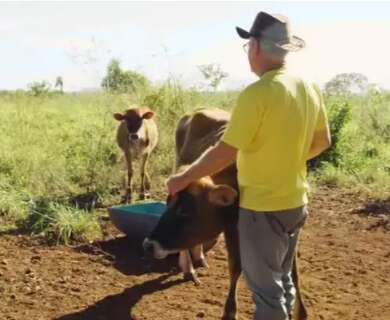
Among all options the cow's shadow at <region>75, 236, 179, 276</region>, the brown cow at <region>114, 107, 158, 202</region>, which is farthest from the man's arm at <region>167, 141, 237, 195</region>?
the brown cow at <region>114, 107, 158, 202</region>

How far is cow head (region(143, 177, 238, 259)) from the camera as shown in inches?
168

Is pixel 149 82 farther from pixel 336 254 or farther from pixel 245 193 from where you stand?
pixel 245 193

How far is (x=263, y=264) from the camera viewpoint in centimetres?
374

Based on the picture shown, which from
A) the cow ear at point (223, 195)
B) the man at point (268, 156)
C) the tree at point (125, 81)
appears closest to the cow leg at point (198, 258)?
the cow ear at point (223, 195)

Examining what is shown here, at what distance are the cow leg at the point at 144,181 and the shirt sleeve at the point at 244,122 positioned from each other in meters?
6.38

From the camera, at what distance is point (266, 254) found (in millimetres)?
3734

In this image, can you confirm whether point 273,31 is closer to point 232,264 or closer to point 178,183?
point 178,183

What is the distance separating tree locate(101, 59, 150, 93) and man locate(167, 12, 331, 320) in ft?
27.6

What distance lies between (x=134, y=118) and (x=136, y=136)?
40cm

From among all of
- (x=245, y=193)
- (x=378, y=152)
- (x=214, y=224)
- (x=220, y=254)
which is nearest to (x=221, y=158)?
(x=245, y=193)

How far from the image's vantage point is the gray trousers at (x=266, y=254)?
3723 mm

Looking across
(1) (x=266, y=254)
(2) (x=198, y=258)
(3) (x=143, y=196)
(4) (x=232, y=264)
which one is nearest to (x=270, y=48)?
(1) (x=266, y=254)

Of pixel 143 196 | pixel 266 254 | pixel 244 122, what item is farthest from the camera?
pixel 143 196

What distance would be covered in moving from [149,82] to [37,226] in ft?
19.0
